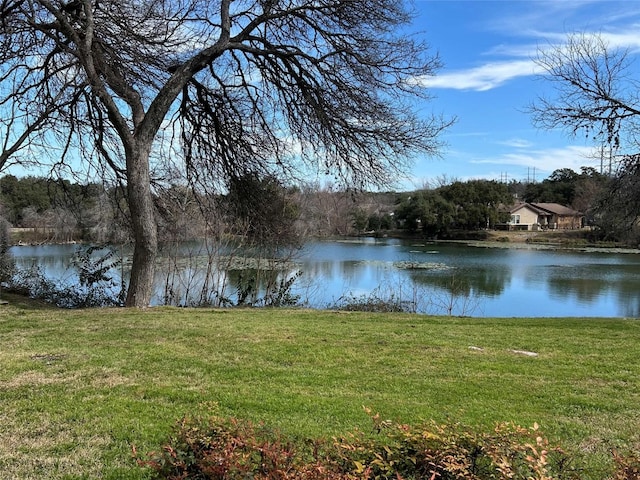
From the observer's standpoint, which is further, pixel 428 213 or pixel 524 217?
pixel 524 217

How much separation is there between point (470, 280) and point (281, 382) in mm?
18844

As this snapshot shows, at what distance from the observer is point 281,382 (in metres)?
4.59

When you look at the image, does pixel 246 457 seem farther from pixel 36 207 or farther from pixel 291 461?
pixel 36 207

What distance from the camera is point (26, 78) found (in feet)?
34.0

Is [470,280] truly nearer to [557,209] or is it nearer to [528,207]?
[528,207]

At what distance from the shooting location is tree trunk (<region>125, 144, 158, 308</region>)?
887cm

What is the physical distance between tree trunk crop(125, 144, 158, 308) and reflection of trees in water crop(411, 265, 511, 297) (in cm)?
1063

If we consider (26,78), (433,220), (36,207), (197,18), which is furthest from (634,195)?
(433,220)

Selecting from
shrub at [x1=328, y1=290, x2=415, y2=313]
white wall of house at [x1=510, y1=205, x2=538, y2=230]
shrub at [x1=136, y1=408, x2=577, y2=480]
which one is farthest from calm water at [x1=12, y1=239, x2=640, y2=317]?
white wall of house at [x1=510, y1=205, x2=538, y2=230]

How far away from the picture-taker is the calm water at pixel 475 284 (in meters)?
15.6

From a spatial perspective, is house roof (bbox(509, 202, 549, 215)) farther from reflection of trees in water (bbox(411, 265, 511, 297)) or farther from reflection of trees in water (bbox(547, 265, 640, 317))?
reflection of trees in water (bbox(411, 265, 511, 297))

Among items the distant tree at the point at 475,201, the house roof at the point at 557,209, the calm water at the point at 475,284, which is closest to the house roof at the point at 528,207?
the house roof at the point at 557,209

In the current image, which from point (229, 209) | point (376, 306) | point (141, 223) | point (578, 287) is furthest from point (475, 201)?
point (141, 223)

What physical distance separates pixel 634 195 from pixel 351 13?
7.43 meters
